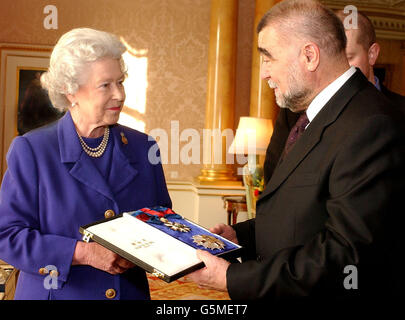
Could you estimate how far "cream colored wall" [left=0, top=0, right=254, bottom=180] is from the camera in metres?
7.44

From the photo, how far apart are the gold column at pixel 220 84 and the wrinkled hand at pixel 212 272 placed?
5.41 meters

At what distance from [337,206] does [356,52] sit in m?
1.73

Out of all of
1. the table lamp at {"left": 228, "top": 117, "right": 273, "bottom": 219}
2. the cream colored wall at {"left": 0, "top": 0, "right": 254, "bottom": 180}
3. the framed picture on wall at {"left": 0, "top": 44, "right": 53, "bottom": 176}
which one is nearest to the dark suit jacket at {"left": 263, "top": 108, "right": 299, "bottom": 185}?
the table lamp at {"left": 228, "top": 117, "right": 273, "bottom": 219}

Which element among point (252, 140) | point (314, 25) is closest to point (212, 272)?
point (314, 25)

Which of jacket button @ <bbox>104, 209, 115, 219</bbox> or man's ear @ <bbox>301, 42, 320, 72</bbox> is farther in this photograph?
jacket button @ <bbox>104, 209, 115, 219</bbox>

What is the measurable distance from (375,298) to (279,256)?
35 centimetres

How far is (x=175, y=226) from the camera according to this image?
73.1 inches

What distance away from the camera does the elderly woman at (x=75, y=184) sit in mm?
1851

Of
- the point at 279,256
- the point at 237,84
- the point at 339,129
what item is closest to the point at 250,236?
the point at 279,256

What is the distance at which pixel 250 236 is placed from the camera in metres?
2.21

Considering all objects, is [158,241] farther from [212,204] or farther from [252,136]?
[212,204]

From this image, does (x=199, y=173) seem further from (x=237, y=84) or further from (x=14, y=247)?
(x=14, y=247)

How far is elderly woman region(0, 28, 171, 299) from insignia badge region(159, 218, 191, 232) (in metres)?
0.23

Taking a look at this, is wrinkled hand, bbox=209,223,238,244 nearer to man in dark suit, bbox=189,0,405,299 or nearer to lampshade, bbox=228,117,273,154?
man in dark suit, bbox=189,0,405,299
